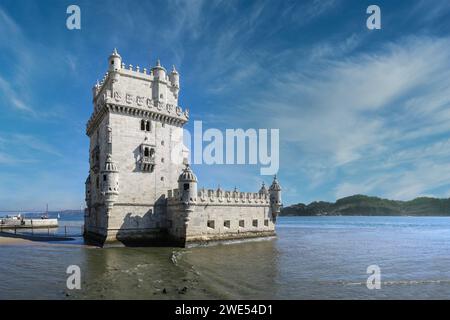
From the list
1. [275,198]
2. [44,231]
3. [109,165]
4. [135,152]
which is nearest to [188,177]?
[135,152]

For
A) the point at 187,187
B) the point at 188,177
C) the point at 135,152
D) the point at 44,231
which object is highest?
the point at 135,152

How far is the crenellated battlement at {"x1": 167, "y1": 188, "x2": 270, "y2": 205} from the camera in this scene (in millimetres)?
37094

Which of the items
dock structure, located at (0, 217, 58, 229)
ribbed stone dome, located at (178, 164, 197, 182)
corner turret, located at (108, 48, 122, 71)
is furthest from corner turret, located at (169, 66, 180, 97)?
dock structure, located at (0, 217, 58, 229)

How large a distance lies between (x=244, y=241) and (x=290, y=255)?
1156 centimetres

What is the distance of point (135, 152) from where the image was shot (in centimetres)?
3650

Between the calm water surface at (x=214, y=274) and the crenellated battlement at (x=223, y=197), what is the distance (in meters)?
5.86

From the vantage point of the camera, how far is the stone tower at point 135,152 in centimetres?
3498

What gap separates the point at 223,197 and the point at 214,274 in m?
18.6

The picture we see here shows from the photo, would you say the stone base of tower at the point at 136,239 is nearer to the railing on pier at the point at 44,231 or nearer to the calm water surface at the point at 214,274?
the calm water surface at the point at 214,274

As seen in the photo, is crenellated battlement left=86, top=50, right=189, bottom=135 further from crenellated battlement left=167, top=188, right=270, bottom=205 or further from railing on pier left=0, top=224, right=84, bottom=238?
railing on pier left=0, top=224, right=84, bottom=238

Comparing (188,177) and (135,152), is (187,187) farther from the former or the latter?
(135,152)

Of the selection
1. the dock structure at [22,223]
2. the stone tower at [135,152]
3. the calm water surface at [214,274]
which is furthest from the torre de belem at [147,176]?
the dock structure at [22,223]
